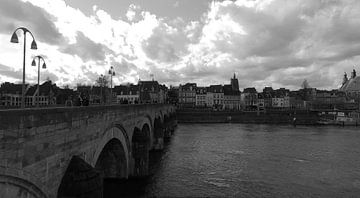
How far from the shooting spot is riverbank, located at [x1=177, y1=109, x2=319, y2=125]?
96.7 metres

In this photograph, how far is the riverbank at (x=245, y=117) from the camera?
96.7 m

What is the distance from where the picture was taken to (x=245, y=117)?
98625mm

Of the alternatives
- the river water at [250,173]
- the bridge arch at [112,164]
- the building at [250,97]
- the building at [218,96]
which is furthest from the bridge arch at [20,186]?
the building at [250,97]

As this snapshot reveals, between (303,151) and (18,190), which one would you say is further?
(303,151)

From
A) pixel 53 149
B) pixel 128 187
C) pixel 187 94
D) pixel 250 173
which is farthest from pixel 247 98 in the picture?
pixel 53 149

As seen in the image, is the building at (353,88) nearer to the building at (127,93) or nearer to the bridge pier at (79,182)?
the building at (127,93)

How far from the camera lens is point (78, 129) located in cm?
1205

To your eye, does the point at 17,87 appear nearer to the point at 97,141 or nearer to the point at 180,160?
the point at 180,160

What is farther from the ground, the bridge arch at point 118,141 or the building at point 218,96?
the building at point 218,96

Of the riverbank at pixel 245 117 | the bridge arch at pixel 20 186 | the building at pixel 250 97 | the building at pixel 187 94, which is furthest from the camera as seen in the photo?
the building at pixel 250 97

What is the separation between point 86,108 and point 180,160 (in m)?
21.5

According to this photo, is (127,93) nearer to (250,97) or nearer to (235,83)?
(250,97)

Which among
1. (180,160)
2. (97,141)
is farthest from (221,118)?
(97,141)

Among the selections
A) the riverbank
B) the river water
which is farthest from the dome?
the river water
